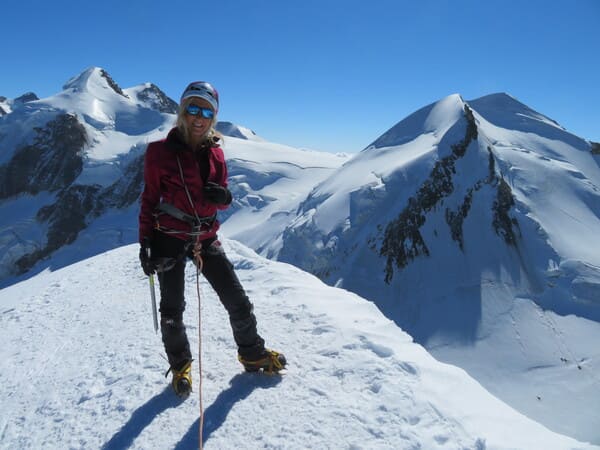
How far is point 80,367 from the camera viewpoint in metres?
4.38

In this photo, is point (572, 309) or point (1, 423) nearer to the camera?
point (1, 423)

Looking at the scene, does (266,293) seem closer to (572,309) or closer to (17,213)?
(572,309)

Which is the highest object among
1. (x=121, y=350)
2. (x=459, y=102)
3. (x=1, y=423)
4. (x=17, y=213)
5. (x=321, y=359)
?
(x=459, y=102)

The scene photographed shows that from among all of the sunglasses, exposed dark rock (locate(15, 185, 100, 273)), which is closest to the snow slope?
the sunglasses

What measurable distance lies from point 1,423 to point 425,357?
4.23 meters

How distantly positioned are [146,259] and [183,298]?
21.1 inches

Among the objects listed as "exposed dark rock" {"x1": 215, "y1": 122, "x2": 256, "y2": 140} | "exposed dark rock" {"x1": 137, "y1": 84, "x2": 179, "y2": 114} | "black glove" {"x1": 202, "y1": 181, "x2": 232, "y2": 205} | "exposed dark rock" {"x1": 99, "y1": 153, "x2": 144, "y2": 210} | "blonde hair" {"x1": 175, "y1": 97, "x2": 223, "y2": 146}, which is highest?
"exposed dark rock" {"x1": 137, "y1": 84, "x2": 179, "y2": 114}

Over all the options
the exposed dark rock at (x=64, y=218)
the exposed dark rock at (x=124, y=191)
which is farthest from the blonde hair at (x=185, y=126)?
the exposed dark rock at (x=64, y=218)

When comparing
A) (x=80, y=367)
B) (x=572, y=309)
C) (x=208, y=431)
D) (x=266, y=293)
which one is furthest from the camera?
(x=572, y=309)

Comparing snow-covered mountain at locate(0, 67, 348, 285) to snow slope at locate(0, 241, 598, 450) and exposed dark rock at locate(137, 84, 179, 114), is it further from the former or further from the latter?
snow slope at locate(0, 241, 598, 450)

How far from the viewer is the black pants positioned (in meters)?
3.53

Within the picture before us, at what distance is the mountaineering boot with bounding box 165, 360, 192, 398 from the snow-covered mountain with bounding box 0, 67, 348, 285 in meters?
25.3

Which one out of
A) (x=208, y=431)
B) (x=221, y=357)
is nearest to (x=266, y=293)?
(x=221, y=357)

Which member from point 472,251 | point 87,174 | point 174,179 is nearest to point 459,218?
point 472,251
